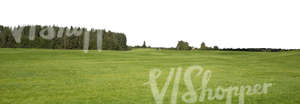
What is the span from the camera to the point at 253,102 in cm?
1187

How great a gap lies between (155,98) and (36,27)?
150 metres

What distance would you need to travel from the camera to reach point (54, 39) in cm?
12925

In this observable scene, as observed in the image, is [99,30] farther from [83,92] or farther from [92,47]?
[83,92]

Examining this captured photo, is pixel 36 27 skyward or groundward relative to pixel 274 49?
skyward

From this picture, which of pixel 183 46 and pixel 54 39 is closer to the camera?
pixel 54 39

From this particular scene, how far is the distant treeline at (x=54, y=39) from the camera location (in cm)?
12219

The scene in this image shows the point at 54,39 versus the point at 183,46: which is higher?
the point at 54,39

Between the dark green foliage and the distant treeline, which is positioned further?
the dark green foliage

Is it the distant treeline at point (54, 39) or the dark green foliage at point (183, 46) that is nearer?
the distant treeline at point (54, 39)

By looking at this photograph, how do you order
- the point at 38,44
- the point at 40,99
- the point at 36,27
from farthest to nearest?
the point at 36,27 → the point at 38,44 → the point at 40,99

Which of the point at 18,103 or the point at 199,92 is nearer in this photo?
the point at 18,103

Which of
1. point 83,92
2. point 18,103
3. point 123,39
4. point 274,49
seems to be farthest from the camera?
point 123,39

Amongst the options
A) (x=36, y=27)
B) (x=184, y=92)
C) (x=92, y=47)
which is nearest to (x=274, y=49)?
(x=92, y=47)

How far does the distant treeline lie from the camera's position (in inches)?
4811
